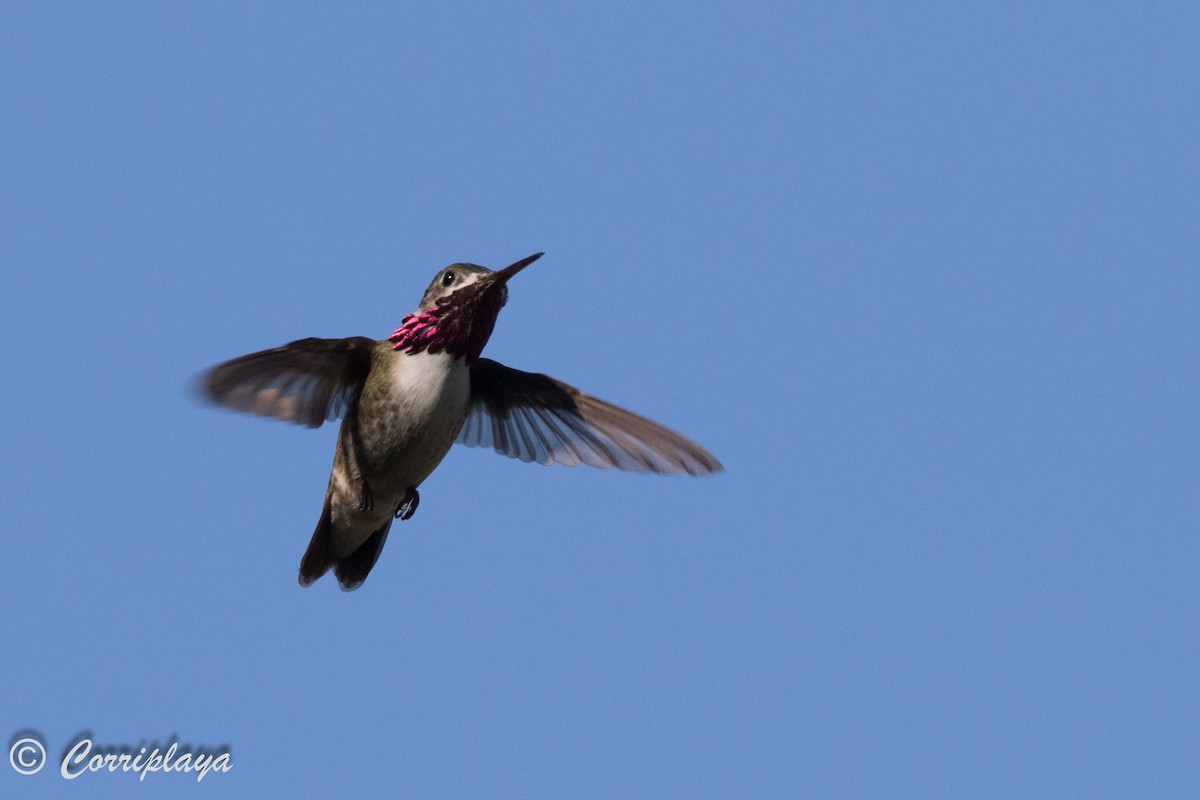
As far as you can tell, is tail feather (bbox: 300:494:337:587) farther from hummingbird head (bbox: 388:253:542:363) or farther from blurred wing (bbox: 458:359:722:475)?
hummingbird head (bbox: 388:253:542:363)

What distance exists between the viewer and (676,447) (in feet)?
22.9

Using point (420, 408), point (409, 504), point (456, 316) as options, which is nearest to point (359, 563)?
point (409, 504)

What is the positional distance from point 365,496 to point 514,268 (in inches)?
70.9

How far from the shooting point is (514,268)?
19.7 ft

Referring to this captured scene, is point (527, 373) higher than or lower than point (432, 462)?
higher

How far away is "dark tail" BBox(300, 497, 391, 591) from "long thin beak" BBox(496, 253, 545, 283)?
79.8 inches

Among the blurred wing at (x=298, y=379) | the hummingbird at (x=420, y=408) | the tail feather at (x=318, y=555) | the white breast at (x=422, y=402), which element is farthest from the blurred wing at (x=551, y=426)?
the tail feather at (x=318, y=555)

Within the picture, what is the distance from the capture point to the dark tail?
738cm

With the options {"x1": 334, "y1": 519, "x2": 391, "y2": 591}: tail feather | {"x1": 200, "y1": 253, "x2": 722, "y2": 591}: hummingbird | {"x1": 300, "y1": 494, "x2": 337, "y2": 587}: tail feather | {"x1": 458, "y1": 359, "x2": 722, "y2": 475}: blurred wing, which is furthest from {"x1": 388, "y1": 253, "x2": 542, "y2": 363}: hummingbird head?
{"x1": 334, "y1": 519, "x2": 391, "y2": 591}: tail feather

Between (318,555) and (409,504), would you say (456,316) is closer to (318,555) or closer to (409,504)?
(409,504)

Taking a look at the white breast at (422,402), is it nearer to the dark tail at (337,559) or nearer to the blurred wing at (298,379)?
the blurred wing at (298,379)

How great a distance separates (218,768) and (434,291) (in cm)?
288

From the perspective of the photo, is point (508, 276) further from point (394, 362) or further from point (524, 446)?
point (524, 446)

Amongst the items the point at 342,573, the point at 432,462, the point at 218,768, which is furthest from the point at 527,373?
the point at 218,768
